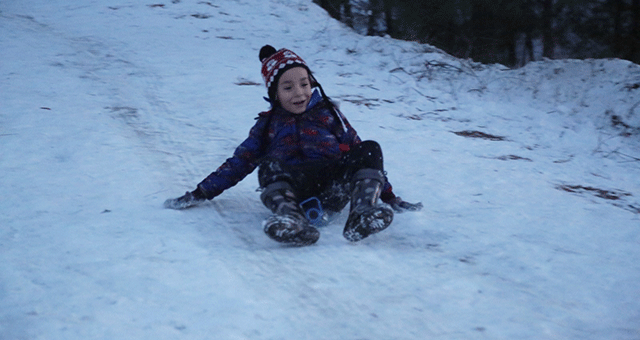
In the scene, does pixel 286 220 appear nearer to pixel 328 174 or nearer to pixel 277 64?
pixel 328 174

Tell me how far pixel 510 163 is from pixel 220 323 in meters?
3.01

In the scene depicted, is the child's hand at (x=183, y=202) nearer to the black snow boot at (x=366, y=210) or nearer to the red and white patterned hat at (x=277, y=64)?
the red and white patterned hat at (x=277, y=64)

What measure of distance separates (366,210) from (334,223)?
43 cm

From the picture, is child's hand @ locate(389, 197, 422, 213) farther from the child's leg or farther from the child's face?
the child's face

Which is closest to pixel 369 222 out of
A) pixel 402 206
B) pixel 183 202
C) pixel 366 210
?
pixel 366 210

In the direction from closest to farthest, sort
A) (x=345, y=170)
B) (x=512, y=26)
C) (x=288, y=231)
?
(x=288, y=231) → (x=345, y=170) → (x=512, y=26)

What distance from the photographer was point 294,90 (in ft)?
8.87

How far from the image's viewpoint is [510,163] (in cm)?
387

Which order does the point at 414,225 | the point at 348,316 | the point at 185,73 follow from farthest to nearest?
the point at 185,73 → the point at 414,225 → the point at 348,316

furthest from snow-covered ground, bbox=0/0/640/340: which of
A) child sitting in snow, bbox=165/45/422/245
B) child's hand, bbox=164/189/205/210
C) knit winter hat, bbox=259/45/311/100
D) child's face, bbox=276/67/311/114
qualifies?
knit winter hat, bbox=259/45/311/100

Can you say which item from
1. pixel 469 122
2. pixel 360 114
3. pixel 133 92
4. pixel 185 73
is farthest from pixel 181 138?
pixel 469 122

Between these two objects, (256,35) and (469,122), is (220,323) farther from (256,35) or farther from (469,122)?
(256,35)

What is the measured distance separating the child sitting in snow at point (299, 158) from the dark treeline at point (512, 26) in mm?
5470

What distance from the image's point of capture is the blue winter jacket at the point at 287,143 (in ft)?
8.79
